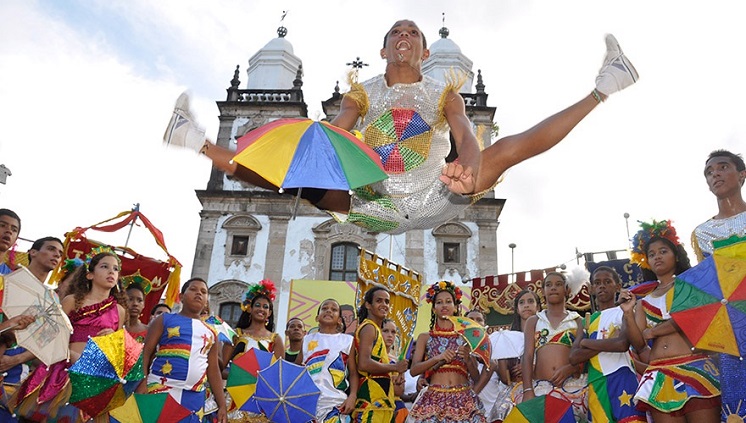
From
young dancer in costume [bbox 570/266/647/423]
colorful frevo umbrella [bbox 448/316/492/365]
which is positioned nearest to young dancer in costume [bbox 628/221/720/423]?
young dancer in costume [bbox 570/266/647/423]

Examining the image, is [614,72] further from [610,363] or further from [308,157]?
[610,363]

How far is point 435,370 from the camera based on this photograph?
4785 millimetres

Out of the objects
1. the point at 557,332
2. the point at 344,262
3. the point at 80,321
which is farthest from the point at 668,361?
the point at 344,262

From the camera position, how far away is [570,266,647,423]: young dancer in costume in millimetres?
3910

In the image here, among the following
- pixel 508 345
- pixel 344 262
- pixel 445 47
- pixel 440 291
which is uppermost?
pixel 445 47

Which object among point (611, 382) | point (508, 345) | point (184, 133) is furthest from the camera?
point (508, 345)

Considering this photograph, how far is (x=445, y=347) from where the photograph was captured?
489 centimetres

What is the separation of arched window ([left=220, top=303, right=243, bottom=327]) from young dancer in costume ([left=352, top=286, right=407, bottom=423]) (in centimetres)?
1340

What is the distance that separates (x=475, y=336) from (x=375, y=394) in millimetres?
1024

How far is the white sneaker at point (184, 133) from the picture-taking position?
263cm

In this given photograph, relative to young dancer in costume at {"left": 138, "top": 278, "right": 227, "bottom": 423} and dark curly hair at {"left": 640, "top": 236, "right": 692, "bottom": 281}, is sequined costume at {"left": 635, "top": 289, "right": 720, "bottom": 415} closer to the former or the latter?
dark curly hair at {"left": 640, "top": 236, "right": 692, "bottom": 281}

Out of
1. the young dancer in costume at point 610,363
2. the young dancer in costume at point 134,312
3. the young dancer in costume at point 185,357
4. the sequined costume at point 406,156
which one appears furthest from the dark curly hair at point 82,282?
the young dancer in costume at point 610,363

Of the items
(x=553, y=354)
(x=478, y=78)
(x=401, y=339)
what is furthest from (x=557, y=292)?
(x=478, y=78)

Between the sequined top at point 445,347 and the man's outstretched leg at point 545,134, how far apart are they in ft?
7.77
